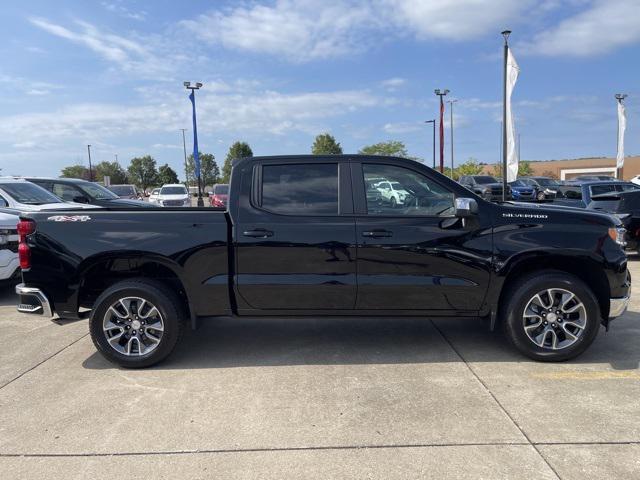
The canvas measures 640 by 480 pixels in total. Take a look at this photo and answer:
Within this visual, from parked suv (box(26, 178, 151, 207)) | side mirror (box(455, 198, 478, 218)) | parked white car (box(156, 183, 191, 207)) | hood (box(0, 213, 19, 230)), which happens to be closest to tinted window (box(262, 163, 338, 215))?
side mirror (box(455, 198, 478, 218))

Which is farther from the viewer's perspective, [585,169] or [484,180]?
[585,169]

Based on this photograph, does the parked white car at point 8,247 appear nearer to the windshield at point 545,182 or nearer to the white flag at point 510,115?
the white flag at point 510,115

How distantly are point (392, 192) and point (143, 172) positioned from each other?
309 feet

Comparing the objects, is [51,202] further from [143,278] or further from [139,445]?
[139,445]

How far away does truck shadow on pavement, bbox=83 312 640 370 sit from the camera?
15.1 ft

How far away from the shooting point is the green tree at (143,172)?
298 ft

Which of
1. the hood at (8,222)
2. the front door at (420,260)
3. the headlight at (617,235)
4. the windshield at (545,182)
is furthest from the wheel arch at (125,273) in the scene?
the windshield at (545,182)

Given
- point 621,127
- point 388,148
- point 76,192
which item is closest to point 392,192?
point 76,192

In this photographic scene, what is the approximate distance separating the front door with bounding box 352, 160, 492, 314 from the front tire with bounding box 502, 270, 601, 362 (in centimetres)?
35

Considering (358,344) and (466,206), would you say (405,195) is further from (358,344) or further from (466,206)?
(358,344)

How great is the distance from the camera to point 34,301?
4.50m

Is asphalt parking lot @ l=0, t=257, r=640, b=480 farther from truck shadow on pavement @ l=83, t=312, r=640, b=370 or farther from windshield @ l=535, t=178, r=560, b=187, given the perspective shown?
windshield @ l=535, t=178, r=560, b=187

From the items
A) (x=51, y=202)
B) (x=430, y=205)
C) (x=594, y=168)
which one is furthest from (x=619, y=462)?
(x=594, y=168)

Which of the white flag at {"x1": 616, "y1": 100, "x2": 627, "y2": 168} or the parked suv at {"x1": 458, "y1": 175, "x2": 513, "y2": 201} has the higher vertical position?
the white flag at {"x1": 616, "y1": 100, "x2": 627, "y2": 168}
